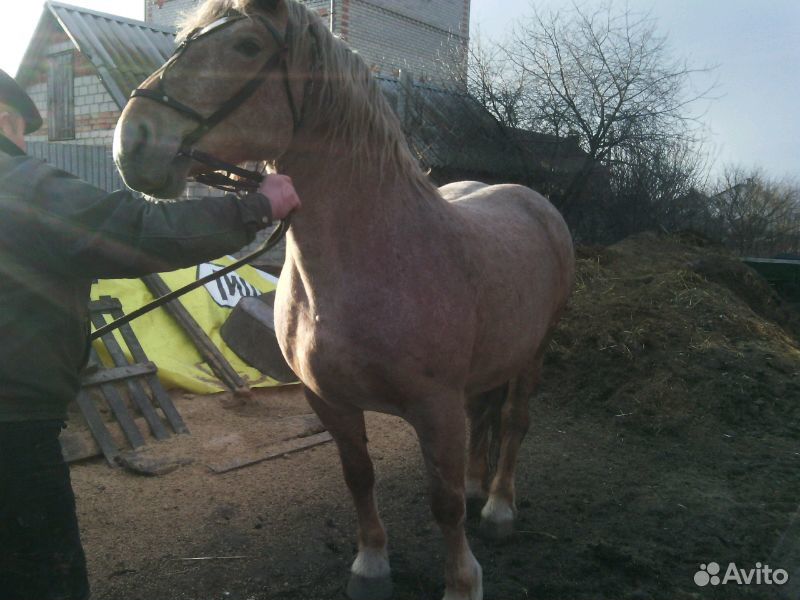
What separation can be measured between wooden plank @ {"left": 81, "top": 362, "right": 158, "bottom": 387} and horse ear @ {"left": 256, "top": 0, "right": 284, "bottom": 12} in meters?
3.17

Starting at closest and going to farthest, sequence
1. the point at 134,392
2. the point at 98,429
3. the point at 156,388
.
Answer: the point at 98,429
the point at 134,392
the point at 156,388

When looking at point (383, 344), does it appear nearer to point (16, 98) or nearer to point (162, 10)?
point (16, 98)

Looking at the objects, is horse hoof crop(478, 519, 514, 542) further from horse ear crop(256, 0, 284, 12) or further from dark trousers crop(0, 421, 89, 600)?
horse ear crop(256, 0, 284, 12)

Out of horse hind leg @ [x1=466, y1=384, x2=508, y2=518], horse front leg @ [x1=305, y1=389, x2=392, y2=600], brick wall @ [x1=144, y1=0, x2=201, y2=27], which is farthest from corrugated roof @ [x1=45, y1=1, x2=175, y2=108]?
brick wall @ [x1=144, y1=0, x2=201, y2=27]

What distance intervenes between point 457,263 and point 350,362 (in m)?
0.53

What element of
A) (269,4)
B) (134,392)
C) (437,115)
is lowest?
(134,392)

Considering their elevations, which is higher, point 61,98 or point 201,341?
point 61,98

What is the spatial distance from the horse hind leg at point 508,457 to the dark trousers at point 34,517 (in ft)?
6.48

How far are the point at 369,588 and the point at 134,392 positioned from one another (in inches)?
100

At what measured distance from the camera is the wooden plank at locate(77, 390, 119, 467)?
3883 millimetres

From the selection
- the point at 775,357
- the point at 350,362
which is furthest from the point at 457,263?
the point at 775,357

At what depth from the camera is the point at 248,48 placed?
1774 millimetres

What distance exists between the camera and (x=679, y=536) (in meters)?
3.07

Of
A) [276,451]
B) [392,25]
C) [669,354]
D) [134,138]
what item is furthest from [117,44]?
→ [392,25]
